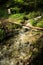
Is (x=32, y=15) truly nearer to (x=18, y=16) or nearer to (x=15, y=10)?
(x=18, y=16)

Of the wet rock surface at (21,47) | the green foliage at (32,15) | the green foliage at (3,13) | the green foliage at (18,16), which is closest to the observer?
the wet rock surface at (21,47)

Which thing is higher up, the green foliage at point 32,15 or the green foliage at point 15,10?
the green foliage at point 15,10

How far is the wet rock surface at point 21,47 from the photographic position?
6.89 meters

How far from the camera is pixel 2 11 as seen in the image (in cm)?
1215

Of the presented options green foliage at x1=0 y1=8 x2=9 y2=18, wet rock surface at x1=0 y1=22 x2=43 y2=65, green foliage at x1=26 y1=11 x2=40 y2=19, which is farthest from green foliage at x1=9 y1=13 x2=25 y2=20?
wet rock surface at x1=0 y1=22 x2=43 y2=65

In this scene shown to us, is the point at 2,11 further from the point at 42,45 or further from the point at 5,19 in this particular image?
the point at 42,45

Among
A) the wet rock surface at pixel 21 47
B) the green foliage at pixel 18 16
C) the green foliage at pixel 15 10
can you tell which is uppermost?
the green foliage at pixel 15 10

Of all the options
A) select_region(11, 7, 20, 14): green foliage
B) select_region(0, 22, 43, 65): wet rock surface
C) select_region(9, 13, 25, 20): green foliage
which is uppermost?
select_region(11, 7, 20, 14): green foliage

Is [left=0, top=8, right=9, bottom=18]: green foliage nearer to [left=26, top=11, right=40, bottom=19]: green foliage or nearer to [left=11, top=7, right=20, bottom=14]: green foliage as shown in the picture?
[left=11, top=7, right=20, bottom=14]: green foliage

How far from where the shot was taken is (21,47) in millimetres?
7742

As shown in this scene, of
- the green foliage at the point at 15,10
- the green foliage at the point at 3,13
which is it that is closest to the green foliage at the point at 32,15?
the green foliage at the point at 15,10

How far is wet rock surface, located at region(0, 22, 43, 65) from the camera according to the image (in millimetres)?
6886

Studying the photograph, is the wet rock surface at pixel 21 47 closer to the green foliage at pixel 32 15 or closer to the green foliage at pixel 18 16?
the green foliage at pixel 32 15

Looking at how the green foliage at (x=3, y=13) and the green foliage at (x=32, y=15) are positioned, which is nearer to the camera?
the green foliage at (x=32, y=15)
